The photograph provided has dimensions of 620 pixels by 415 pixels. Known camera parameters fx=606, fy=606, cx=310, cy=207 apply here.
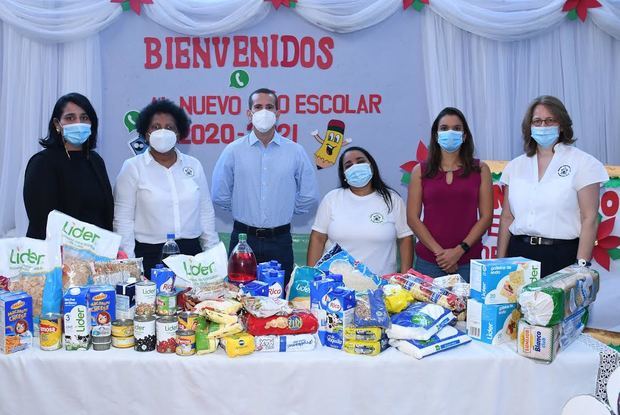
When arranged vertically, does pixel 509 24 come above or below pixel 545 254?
above

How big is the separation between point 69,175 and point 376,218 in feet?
4.77

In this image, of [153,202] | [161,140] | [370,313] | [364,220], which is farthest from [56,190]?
[370,313]

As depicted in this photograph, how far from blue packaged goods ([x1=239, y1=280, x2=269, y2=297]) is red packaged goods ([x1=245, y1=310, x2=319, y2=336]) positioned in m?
0.14

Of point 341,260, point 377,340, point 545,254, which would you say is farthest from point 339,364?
point 545,254

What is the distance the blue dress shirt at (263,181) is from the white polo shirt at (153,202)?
48cm

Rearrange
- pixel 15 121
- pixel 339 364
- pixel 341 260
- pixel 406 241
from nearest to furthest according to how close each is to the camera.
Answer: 1. pixel 339 364
2. pixel 341 260
3. pixel 406 241
4. pixel 15 121

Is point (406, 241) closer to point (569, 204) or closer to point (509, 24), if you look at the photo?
point (569, 204)

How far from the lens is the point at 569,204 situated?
106 inches

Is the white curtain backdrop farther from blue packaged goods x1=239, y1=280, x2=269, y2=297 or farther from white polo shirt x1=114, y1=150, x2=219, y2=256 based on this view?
blue packaged goods x1=239, y1=280, x2=269, y2=297

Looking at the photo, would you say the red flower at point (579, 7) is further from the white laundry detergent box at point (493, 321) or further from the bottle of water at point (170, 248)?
the bottle of water at point (170, 248)

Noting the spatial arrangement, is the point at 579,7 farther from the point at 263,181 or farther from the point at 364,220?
the point at 263,181

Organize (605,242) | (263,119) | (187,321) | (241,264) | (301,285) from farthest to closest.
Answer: (605,242) → (263,119) → (241,264) → (301,285) → (187,321)

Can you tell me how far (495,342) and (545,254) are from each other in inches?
36.6

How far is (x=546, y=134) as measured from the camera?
274 centimetres
